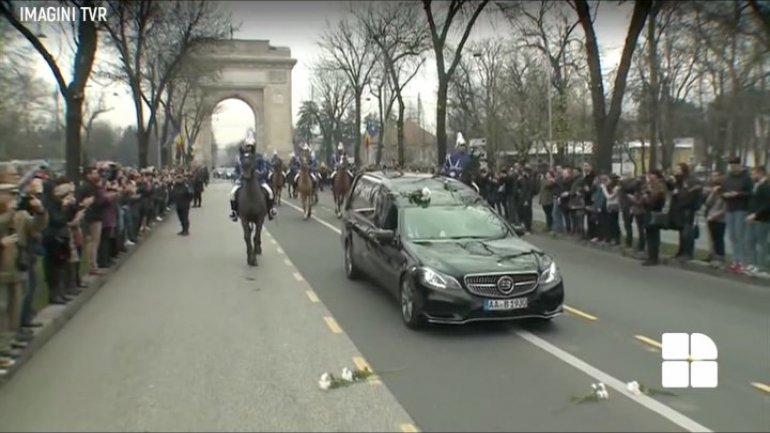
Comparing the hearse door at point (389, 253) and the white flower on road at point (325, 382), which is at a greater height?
the hearse door at point (389, 253)

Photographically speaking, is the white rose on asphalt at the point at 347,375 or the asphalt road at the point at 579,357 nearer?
the asphalt road at the point at 579,357

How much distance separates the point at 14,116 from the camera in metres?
39.4

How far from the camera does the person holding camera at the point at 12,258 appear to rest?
852 centimetres

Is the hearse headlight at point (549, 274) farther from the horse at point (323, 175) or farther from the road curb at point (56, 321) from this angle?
the horse at point (323, 175)

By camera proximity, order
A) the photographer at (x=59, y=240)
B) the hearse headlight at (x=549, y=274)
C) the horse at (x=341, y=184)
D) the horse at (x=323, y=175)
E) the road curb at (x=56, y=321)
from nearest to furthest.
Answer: the road curb at (x=56, y=321)
the hearse headlight at (x=549, y=274)
the photographer at (x=59, y=240)
the horse at (x=341, y=184)
the horse at (x=323, y=175)

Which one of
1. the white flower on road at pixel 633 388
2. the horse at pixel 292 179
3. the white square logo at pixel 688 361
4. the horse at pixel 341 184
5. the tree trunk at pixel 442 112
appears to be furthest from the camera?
the horse at pixel 292 179

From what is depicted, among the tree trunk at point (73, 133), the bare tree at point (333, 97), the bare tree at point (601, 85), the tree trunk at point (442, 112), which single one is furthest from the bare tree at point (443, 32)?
the bare tree at point (333, 97)

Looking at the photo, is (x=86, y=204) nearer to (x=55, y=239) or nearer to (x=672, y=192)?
(x=55, y=239)

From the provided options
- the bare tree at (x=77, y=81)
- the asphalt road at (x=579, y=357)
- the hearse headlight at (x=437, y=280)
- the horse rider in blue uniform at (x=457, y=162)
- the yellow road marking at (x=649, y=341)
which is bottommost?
the asphalt road at (x=579, y=357)

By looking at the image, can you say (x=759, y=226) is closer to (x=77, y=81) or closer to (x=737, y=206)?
(x=737, y=206)

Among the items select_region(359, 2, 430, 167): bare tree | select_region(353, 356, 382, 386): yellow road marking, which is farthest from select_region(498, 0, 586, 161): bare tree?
select_region(353, 356, 382, 386): yellow road marking

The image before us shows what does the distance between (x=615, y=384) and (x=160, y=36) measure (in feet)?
114

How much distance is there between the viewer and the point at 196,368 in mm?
8297

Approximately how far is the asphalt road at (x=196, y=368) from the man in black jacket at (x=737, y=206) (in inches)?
292
